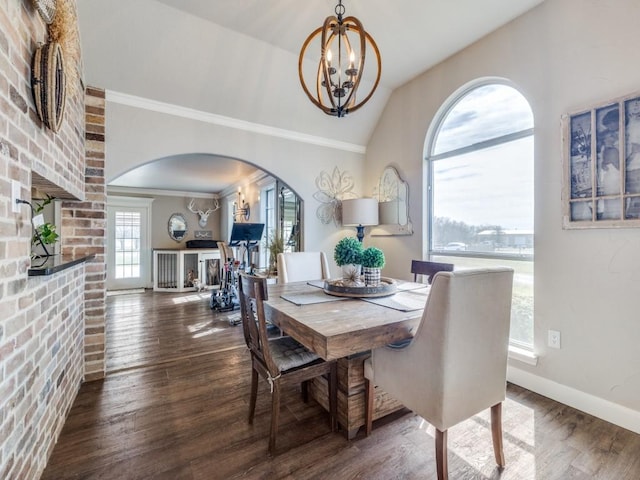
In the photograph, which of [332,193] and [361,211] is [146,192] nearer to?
[332,193]

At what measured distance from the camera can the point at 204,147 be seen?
3.09 metres

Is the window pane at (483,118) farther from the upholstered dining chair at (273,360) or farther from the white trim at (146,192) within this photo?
the white trim at (146,192)

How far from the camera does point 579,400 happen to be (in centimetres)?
204

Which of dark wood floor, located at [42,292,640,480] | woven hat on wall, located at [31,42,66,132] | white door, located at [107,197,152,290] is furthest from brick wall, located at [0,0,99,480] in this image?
white door, located at [107,197,152,290]

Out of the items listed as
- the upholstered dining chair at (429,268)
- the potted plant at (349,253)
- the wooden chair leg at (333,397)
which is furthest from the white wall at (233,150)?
the wooden chair leg at (333,397)

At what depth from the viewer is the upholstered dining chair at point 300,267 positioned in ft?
8.77

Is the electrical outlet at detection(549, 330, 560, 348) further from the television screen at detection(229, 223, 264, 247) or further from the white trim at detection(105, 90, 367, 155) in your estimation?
the television screen at detection(229, 223, 264, 247)

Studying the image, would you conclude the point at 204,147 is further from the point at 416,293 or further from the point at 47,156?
the point at 416,293

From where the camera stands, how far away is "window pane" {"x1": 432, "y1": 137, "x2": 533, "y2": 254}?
2.45 metres

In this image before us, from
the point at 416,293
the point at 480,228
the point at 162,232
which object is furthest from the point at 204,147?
the point at 162,232

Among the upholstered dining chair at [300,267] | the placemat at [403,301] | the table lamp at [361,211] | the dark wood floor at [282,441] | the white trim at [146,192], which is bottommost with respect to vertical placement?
the dark wood floor at [282,441]

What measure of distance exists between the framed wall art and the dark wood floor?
1331 millimetres

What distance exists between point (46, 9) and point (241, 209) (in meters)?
5.32

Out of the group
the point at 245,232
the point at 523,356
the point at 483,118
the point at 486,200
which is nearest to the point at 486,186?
the point at 486,200
